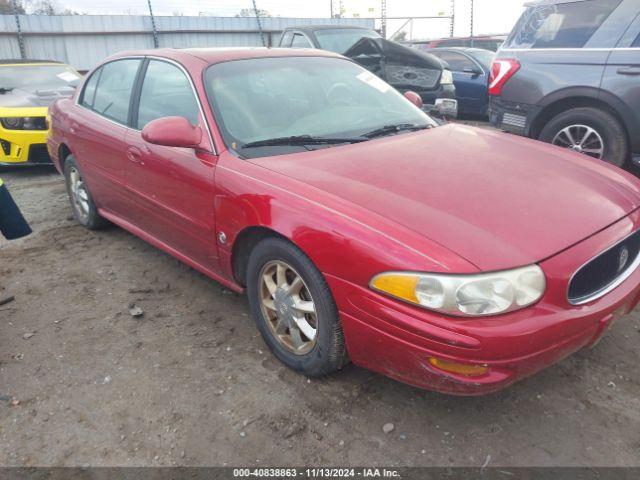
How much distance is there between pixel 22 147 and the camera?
628 cm

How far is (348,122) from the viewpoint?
3123 mm

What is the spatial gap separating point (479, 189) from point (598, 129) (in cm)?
307

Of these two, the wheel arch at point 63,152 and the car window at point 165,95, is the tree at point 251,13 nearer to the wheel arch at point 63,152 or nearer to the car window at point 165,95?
the wheel arch at point 63,152

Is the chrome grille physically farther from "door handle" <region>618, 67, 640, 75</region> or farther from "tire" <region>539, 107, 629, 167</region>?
"door handle" <region>618, 67, 640, 75</region>

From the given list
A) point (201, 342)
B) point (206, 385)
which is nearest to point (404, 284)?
point (206, 385)

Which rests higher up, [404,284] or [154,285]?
[404,284]

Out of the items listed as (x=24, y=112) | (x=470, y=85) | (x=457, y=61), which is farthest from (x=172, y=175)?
(x=457, y=61)

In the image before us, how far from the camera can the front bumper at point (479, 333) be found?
191 cm

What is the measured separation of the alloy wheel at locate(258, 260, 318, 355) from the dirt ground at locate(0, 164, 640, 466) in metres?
0.18

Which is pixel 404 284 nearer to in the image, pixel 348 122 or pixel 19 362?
pixel 348 122

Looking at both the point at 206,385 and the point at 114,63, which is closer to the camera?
the point at 206,385

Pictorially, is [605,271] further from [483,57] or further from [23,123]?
[483,57]

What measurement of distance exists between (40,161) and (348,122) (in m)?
4.89

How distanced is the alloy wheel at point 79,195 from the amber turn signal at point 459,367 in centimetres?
353
